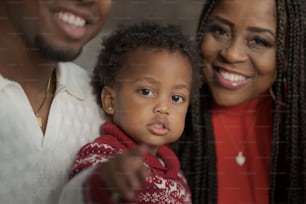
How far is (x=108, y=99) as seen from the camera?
109 cm

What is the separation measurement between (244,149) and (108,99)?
38 cm

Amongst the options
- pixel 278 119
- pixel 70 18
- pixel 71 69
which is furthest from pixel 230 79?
pixel 70 18

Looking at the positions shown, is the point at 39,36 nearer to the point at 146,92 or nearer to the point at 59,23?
A: the point at 59,23

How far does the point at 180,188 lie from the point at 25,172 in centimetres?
28

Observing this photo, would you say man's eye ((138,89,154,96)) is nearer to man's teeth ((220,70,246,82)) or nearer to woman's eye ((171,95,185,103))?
woman's eye ((171,95,185,103))

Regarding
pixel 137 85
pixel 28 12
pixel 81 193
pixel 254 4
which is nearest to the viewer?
pixel 81 193

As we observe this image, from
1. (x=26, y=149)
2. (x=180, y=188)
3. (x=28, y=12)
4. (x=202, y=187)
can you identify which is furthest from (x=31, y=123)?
(x=202, y=187)

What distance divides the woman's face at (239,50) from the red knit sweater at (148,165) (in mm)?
236

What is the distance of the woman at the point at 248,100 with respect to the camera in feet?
4.07

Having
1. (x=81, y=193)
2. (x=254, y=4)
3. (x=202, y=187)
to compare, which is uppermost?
(x=254, y=4)

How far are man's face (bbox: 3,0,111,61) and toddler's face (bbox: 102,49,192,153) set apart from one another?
14 cm

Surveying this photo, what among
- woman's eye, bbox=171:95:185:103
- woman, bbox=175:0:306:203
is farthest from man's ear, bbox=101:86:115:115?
woman, bbox=175:0:306:203

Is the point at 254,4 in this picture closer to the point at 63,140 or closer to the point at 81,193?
the point at 63,140

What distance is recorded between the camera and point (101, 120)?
1.10 metres
